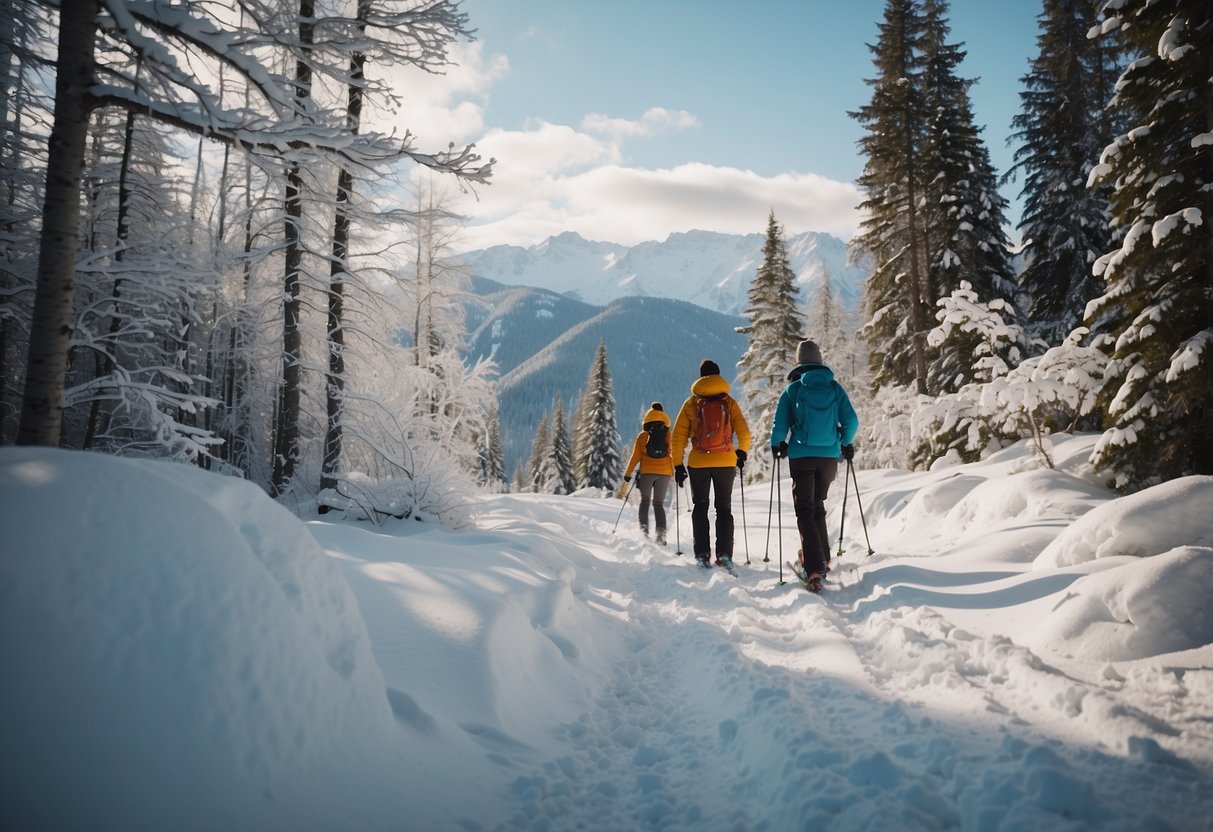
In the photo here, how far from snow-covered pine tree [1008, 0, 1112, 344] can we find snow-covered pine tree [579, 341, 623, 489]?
24009mm

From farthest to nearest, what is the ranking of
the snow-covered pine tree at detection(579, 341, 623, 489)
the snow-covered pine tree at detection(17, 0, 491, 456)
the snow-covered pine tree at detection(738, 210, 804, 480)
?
the snow-covered pine tree at detection(579, 341, 623, 489), the snow-covered pine tree at detection(738, 210, 804, 480), the snow-covered pine tree at detection(17, 0, 491, 456)

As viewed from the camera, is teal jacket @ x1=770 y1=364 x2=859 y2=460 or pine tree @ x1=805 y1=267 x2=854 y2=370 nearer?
teal jacket @ x1=770 y1=364 x2=859 y2=460

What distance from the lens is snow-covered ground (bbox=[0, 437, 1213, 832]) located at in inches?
68.4

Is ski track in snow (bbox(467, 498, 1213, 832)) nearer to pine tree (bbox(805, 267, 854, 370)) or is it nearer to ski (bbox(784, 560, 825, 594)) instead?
ski (bbox(784, 560, 825, 594))

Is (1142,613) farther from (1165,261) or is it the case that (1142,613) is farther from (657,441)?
(657,441)

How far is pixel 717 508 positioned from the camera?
7.52 m

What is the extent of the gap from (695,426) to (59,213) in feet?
22.1

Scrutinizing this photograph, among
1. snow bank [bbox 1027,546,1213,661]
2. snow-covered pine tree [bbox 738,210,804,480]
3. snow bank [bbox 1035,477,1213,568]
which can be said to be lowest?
snow bank [bbox 1027,546,1213,661]

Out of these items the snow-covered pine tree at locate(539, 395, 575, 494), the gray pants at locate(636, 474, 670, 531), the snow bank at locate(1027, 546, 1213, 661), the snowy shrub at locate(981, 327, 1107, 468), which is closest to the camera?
the snow bank at locate(1027, 546, 1213, 661)

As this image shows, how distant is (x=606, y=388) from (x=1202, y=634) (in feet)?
116

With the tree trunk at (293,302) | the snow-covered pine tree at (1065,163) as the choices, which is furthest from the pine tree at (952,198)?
the tree trunk at (293,302)

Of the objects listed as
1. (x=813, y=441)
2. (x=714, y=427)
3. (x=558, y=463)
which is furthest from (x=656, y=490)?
(x=558, y=463)

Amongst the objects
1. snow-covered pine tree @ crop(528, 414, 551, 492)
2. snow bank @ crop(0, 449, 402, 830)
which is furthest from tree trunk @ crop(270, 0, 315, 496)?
snow-covered pine tree @ crop(528, 414, 551, 492)

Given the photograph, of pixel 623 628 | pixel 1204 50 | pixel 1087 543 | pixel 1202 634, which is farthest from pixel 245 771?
pixel 1204 50
